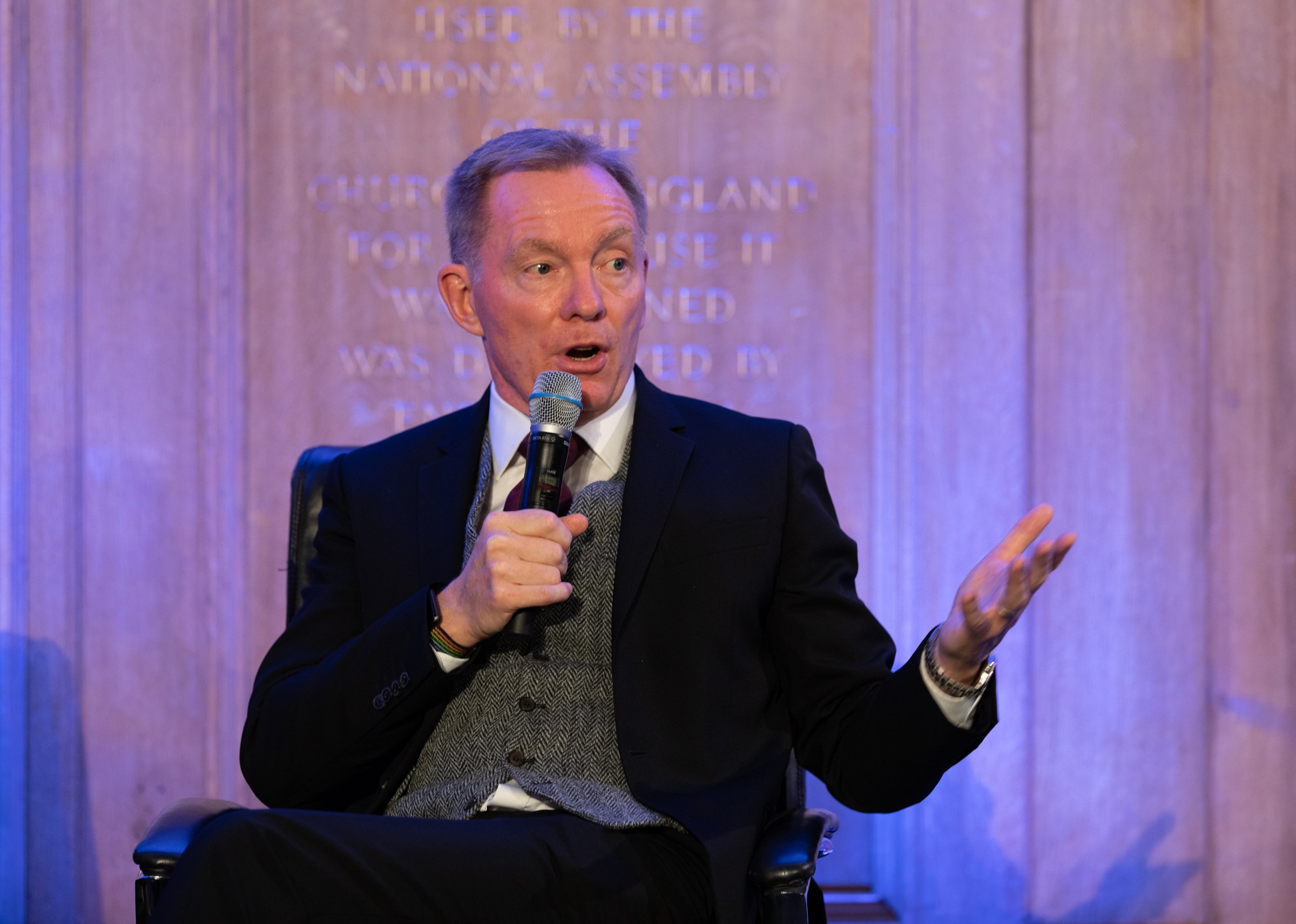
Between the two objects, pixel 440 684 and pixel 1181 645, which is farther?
pixel 1181 645

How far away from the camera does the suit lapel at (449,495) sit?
175 centimetres

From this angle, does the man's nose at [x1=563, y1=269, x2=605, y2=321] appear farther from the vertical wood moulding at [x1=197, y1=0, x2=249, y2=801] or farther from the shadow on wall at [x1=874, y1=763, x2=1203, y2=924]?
the shadow on wall at [x1=874, y1=763, x2=1203, y2=924]

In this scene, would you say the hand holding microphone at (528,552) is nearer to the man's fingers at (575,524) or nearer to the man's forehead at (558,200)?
the man's fingers at (575,524)

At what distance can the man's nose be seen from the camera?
5.64 feet

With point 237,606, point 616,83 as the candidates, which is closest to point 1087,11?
point 616,83

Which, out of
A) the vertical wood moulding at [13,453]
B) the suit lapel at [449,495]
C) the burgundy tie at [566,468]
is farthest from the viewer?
the vertical wood moulding at [13,453]

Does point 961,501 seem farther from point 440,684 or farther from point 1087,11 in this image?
point 440,684

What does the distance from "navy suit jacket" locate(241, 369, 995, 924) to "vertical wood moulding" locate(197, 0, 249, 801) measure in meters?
0.93

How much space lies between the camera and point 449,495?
181 centimetres

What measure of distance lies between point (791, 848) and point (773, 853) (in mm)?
22

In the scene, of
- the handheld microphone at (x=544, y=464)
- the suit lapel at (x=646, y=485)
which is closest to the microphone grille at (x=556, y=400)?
the handheld microphone at (x=544, y=464)

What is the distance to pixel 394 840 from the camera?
1.40 m

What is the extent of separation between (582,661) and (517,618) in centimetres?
26

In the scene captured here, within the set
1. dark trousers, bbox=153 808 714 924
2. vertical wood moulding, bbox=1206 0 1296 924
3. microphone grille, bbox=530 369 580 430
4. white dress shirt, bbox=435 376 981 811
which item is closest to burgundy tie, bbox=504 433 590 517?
white dress shirt, bbox=435 376 981 811
